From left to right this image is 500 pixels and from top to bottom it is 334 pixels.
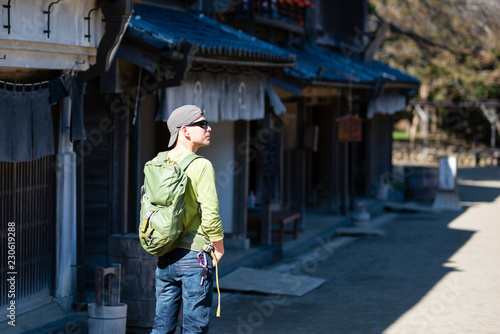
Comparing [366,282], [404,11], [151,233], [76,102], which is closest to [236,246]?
[366,282]

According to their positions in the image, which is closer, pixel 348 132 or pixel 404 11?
pixel 348 132

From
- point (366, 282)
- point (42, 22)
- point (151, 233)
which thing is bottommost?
point (366, 282)

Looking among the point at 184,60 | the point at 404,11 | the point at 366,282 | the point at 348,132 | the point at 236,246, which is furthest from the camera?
the point at 404,11

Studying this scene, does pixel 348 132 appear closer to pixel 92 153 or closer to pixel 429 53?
pixel 92 153

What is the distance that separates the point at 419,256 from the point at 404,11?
25287mm

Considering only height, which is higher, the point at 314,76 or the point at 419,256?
the point at 314,76

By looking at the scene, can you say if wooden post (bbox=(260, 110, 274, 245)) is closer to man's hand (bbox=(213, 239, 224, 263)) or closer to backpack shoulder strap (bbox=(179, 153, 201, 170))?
backpack shoulder strap (bbox=(179, 153, 201, 170))

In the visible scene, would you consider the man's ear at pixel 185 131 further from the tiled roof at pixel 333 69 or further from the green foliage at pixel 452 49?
the green foliage at pixel 452 49

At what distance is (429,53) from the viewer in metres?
38.3

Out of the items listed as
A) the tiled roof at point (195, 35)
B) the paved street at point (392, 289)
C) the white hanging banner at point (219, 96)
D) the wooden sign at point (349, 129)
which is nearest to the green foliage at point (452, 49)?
the wooden sign at point (349, 129)

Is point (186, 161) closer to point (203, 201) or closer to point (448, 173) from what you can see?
point (203, 201)

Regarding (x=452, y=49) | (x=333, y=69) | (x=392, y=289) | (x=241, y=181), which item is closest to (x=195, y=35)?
(x=241, y=181)

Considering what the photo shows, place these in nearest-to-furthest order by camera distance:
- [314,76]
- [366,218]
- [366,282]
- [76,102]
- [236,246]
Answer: [76,102]
[366,282]
[236,246]
[314,76]
[366,218]

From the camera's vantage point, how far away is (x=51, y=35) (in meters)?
7.90
